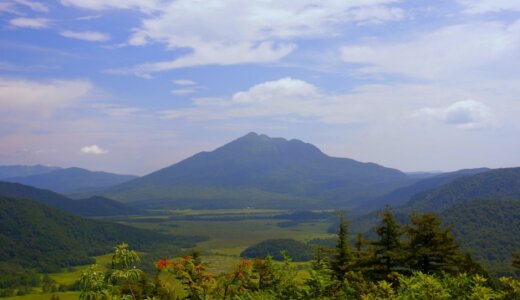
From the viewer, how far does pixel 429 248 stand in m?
30.7

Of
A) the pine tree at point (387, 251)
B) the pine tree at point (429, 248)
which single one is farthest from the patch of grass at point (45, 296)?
the pine tree at point (429, 248)

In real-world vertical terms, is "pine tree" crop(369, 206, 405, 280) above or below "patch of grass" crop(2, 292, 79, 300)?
above

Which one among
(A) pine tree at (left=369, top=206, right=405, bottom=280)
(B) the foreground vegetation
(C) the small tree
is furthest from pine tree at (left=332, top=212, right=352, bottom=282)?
(C) the small tree

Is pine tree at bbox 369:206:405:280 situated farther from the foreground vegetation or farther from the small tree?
the small tree

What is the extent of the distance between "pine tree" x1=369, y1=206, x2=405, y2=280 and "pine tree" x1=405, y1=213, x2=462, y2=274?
73 centimetres

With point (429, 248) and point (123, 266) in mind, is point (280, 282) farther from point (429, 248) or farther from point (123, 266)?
point (429, 248)

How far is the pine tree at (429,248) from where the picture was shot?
30359mm

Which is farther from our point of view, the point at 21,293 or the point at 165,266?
the point at 21,293

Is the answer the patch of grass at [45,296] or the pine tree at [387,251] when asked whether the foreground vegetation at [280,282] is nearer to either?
the pine tree at [387,251]

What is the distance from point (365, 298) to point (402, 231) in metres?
20.0

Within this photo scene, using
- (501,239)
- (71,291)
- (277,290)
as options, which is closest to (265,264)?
(277,290)

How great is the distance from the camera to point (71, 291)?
16000 centimetres

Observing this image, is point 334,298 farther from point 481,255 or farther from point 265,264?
point 481,255

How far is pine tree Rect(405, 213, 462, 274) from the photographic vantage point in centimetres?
3036
